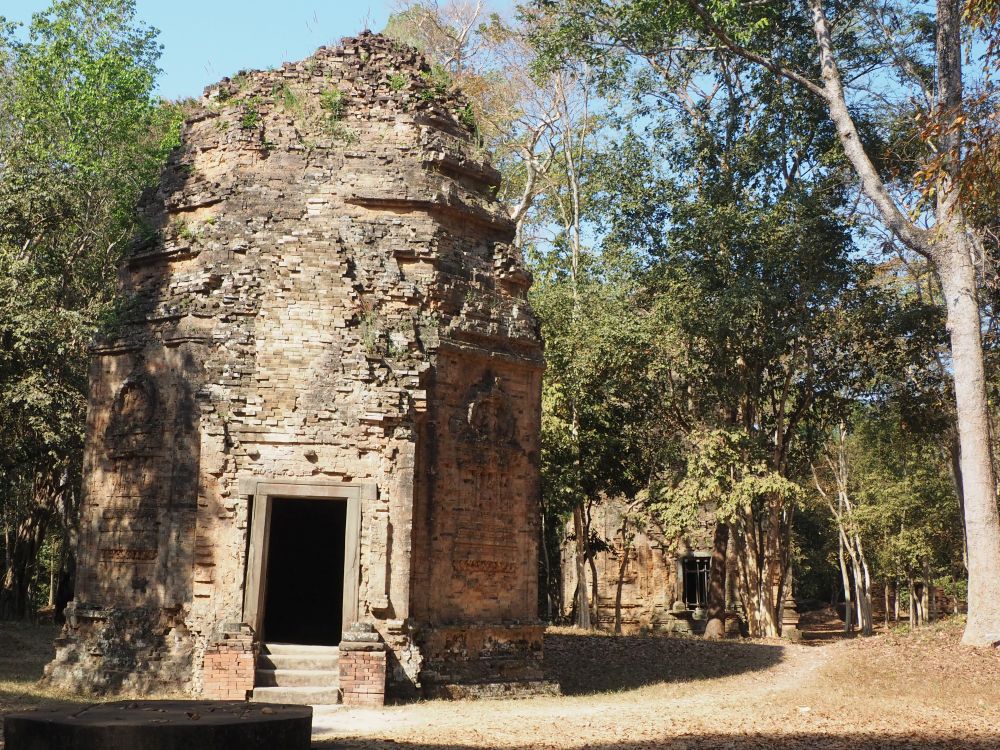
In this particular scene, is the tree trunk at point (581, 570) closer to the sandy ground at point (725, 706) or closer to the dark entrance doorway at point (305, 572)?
the sandy ground at point (725, 706)

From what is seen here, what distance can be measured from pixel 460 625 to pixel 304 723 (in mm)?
5391

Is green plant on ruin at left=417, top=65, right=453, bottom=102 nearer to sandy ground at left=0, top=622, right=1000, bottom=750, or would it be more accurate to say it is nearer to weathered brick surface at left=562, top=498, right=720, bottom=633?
sandy ground at left=0, top=622, right=1000, bottom=750

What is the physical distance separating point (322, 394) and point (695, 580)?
20290 millimetres

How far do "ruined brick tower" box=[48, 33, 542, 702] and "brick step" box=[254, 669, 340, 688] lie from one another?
0.66ft

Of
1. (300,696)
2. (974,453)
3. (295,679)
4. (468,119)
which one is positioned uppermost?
(468,119)

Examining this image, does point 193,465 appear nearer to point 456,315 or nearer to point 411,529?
point 411,529

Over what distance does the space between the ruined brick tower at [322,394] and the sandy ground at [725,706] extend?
118 centimetres

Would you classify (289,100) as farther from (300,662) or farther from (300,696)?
(300,696)

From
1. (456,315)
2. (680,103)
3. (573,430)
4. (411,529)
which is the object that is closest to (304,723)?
(411,529)

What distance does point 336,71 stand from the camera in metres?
14.7

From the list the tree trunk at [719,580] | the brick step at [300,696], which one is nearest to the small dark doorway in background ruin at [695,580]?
the tree trunk at [719,580]

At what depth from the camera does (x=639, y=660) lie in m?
17.5

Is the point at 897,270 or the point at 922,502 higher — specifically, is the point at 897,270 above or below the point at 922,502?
above

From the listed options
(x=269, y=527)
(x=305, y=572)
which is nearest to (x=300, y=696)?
(x=269, y=527)
